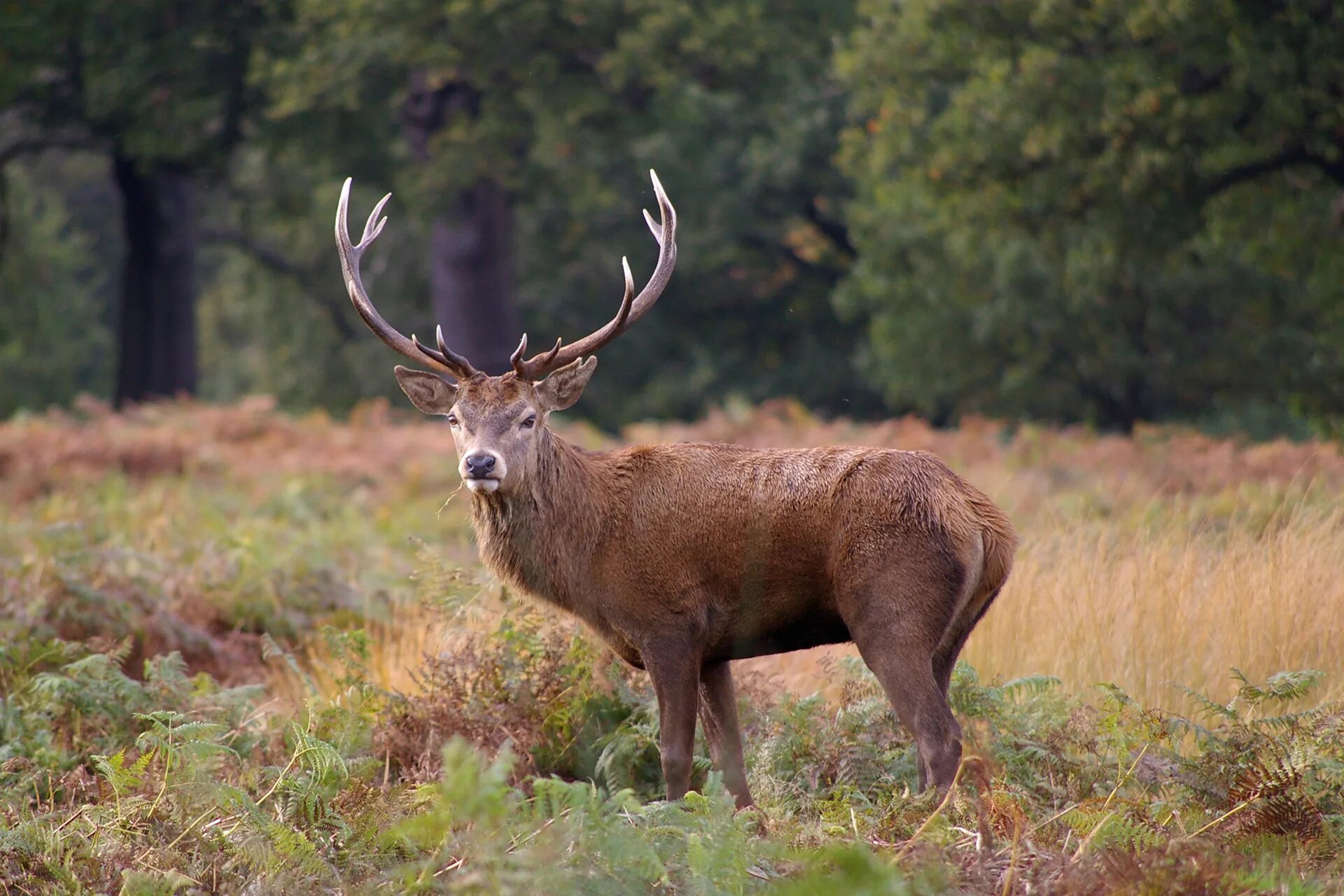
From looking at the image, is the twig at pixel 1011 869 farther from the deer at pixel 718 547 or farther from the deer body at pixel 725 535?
the deer body at pixel 725 535

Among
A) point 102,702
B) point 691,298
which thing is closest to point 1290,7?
point 102,702

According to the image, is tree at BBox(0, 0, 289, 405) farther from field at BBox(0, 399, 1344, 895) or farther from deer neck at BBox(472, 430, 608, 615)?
deer neck at BBox(472, 430, 608, 615)

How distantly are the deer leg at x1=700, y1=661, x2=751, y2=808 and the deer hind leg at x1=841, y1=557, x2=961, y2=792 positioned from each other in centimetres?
83

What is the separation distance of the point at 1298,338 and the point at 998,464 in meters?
9.70

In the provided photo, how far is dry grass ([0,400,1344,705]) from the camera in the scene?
7203 millimetres

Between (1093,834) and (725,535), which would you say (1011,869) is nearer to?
(1093,834)

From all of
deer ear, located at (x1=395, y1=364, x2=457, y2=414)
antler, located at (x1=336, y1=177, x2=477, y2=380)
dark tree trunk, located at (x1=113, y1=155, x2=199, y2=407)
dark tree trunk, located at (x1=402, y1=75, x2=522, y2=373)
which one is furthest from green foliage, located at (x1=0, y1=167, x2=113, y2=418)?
deer ear, located at (x1=395, y1=364, x2=457, y2=414)

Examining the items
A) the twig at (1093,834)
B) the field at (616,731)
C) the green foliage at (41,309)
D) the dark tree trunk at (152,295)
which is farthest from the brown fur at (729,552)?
the green foliage at (41,309)

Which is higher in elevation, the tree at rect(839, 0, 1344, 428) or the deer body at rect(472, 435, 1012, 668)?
the tree at rect(839, 0, 1344, 428)

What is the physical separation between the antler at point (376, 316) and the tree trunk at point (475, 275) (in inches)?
629

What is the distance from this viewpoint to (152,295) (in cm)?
2556

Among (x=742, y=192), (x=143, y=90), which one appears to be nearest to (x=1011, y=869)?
(x=143, y=90)

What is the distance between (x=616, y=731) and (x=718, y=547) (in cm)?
109

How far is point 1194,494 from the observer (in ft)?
39.0
